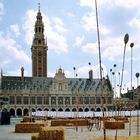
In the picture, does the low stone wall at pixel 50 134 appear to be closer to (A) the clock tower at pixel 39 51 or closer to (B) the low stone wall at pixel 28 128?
(B) the low stone wall at pixel 28 128

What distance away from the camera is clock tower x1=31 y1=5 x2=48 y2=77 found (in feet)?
506

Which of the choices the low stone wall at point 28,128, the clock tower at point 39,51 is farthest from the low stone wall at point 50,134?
the clock tower at point 39,51

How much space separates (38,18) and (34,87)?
27747 millimetres

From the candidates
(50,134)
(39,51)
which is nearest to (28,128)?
(50,134)

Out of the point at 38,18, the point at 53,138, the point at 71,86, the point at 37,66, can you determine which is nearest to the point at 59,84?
the point at 71,86

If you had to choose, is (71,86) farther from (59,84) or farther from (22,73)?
(22,73)

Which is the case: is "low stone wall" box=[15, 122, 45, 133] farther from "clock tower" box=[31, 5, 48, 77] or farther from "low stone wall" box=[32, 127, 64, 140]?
"clock tower" box=[31, 5, 48, 77]

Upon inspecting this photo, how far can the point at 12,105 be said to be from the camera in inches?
5408

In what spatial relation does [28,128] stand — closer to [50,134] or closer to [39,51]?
[50,134]

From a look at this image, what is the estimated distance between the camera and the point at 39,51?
513 ft

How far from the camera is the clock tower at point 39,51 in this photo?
154 meters

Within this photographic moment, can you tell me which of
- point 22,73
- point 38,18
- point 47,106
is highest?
point 38,18

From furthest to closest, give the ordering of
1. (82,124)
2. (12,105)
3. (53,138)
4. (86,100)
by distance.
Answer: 1. (86,100)
2. (12,105)
3. (82,124)
4. (53,138)

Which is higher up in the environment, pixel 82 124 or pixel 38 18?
pixel 38 18
